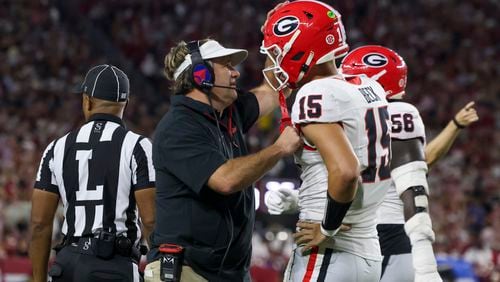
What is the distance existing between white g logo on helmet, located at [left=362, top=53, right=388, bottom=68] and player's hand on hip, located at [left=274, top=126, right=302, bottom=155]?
177cm

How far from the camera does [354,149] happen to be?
4605 mm

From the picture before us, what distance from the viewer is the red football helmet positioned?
Answer: 619cm

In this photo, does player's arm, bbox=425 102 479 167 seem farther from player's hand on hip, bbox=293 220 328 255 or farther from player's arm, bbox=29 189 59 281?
player's arm, bbox=29 189 59 281

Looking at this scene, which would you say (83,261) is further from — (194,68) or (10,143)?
(10,143)

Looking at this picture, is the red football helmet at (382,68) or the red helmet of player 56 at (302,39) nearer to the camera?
the red helmet of player 56 at (302,39)

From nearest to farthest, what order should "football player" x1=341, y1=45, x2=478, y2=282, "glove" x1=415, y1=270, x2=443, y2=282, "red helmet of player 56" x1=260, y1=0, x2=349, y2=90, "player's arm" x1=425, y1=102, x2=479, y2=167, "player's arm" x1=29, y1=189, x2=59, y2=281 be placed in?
"red helmet of player 56" x1=260, y1=0, x2=349, y2=90 < "glove" x1=415, y1=270, x2=443, y2=282 < "football player" x1=341, y1=45, x2=478, y2=282 < "player's arm" x1=29, y1=189, x2=59, y2=281 < "player's arm" x1=425, y1=102, x2=479, y2=167

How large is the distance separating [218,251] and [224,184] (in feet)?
1.35

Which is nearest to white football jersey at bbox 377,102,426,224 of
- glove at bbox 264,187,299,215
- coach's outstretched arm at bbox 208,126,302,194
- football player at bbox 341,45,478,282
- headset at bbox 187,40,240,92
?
football player at bbox 341,45,478,282

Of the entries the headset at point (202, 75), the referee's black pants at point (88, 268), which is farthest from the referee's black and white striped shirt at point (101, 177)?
the headset at point (202, 75)

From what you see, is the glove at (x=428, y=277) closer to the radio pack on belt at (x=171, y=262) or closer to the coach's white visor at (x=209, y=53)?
the radio pack on belt at (x=171, y=262)

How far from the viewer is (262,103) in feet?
19.0

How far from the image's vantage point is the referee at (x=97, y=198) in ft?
18.6

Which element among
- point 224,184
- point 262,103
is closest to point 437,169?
point 262,103

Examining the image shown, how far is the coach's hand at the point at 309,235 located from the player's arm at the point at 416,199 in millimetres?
899
